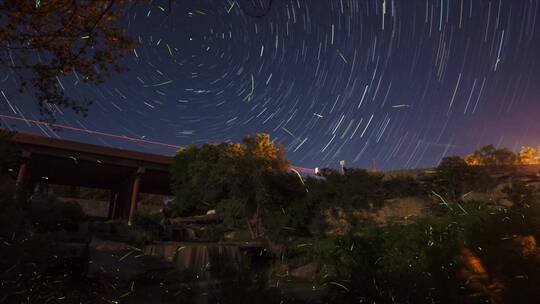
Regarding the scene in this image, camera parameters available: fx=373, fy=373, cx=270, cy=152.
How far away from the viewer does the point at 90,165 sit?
97.2 ft

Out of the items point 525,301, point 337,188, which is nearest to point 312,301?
point 525,301

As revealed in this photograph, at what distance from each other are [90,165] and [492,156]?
39.1 m

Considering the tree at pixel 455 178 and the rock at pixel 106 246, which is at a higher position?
the tree at pixel 455 178

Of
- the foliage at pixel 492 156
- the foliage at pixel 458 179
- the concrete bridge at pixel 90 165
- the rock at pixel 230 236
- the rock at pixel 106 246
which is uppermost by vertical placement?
the foliage at pixel 492 156

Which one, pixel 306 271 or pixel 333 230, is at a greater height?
pixel 333 230

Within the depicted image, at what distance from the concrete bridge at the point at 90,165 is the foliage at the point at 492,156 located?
31309mm

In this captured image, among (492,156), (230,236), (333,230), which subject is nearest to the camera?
(333,230)

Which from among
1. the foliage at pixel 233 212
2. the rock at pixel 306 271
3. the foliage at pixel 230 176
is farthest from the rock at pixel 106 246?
the foliage at pixel 230 176

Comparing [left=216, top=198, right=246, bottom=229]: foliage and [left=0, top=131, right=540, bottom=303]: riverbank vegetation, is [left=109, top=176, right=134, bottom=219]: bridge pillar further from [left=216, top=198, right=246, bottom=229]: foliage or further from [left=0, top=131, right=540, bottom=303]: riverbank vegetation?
[left=216, top=198, right=246, bottom=229]: foliage

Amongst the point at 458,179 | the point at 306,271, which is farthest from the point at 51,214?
the point at 458,179

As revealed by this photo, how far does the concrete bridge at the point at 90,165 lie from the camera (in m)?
25.6

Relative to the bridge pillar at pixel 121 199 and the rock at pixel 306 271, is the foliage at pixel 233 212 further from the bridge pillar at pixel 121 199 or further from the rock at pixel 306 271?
the bridge pillar at pixel 121 199

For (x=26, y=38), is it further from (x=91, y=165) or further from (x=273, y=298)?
(x=91, y=165)

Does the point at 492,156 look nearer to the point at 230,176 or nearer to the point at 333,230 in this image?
the point at 333,230
